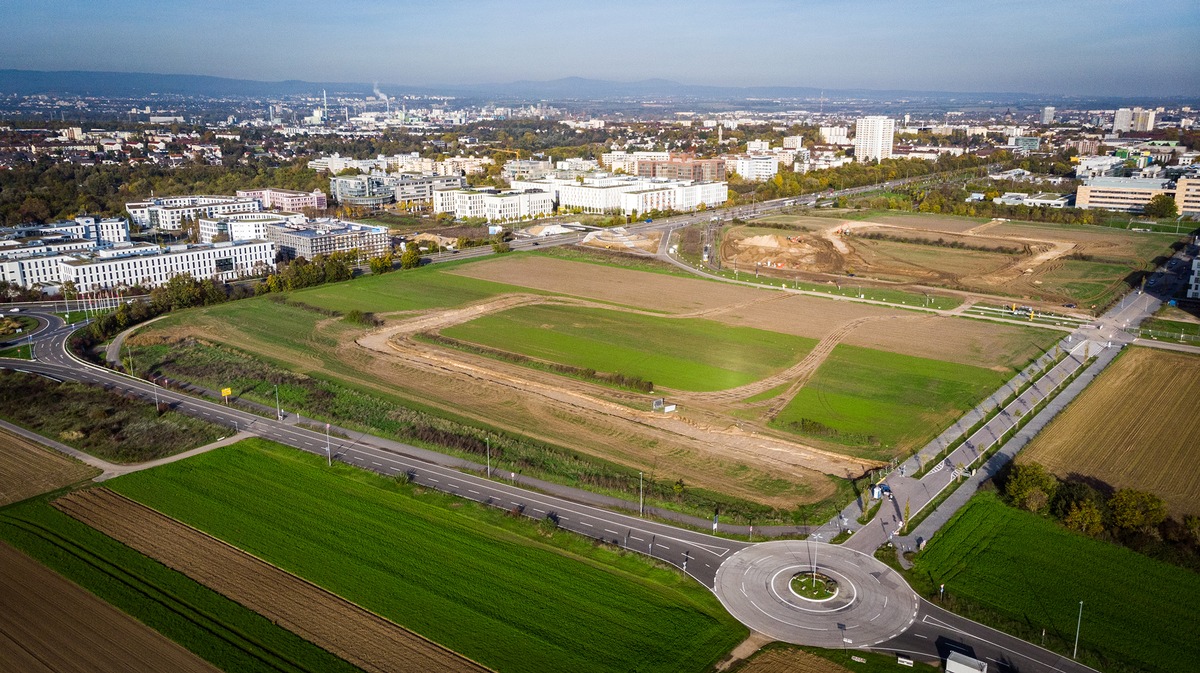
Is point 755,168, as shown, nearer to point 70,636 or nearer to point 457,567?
point 457,567

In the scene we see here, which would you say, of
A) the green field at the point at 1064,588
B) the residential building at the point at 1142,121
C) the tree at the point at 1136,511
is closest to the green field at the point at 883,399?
the green field at the point at 1064,588

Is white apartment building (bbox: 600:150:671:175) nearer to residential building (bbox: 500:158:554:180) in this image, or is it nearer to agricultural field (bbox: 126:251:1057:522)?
residential building (bbox: 500:158:554:180)

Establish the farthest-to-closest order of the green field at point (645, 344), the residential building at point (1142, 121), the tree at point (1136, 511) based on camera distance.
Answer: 1. the residential building at point (1142, 121)
2. the green field at point (645, 344)
3. the tree at point (1136, 511)

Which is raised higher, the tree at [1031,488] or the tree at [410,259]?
the tree at [410,259]

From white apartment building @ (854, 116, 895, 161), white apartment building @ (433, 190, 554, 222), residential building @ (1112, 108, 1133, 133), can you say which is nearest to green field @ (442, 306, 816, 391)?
white apartment building @ (433, 190, 554, 222)

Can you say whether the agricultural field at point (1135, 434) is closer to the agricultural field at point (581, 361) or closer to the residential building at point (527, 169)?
the agricultural field at point (581, 361)
